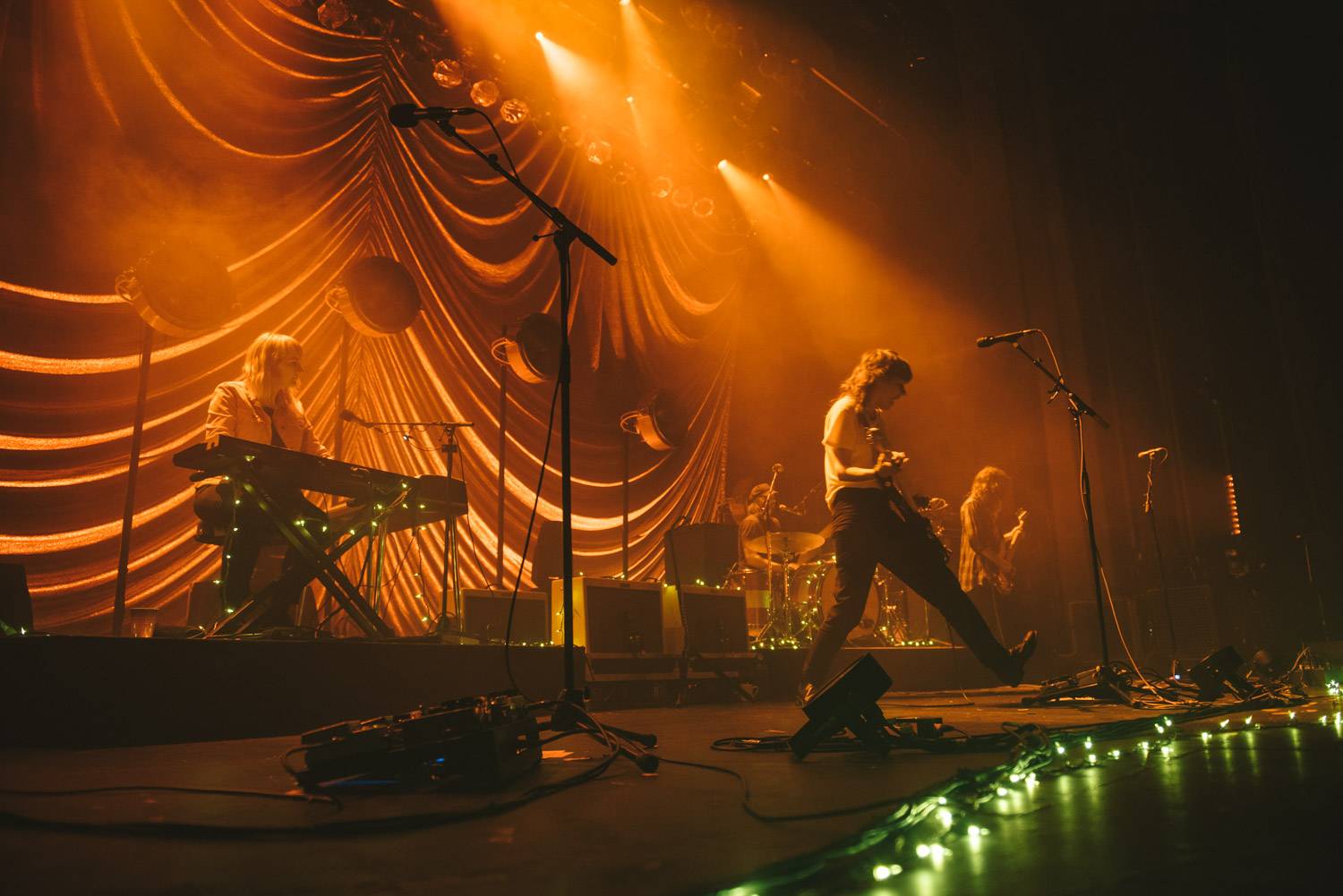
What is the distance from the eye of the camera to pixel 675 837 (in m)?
1.22

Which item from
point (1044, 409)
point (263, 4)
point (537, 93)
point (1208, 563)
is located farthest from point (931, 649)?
point (263, 4)

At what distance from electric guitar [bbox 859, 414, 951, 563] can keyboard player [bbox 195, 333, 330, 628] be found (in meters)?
2.72

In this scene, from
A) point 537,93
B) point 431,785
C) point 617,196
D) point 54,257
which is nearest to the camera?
point 431,785

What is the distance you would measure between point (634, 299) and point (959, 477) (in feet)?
14.4

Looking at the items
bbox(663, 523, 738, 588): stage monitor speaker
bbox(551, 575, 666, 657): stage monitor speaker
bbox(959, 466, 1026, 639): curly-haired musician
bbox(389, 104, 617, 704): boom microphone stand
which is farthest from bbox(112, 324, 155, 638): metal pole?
bbox(959, 466, 1026, 639): curly-haired musician

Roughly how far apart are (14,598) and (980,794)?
394cm

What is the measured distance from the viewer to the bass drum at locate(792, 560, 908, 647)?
7.66 meters

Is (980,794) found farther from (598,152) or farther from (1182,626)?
(598,152)

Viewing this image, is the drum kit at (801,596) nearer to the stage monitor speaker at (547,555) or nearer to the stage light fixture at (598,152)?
the stage monitor speaker at (547,555)

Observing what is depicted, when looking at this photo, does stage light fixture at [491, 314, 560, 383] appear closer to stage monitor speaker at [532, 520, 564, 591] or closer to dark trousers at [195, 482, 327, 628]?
stage monitor speaker at [532, 520, 564, 591]

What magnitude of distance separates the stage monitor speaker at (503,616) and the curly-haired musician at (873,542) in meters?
2.30

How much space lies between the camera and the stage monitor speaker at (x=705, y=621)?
227 inches

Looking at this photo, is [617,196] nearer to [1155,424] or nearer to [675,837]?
[1155,424]

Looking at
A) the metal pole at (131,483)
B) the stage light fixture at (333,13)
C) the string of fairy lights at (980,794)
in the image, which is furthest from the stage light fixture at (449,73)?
the string of fairy lights at (980,794)
